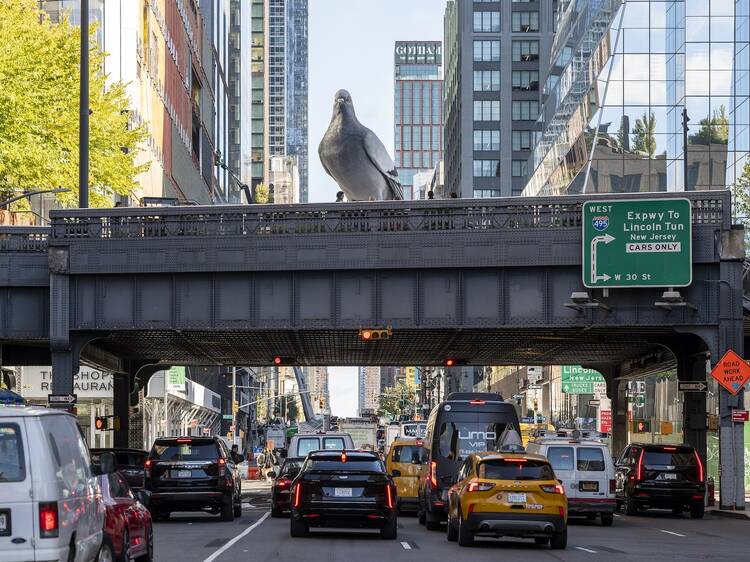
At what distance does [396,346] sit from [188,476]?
1970cm

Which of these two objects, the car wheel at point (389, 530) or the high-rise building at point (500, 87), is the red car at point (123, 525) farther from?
the high-rise building at point (500, 87)

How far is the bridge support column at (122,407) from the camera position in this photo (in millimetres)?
53000

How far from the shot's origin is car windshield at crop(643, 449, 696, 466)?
37062 millimetres

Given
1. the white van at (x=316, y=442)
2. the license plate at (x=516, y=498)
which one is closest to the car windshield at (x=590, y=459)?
the white van at (x=316, y=442)

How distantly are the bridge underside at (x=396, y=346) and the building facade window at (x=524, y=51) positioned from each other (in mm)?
106209

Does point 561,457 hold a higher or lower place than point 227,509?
higher

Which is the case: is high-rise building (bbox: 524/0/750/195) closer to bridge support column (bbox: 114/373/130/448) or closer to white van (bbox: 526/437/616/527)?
bridge support column (bbox: 114/373/130/448)

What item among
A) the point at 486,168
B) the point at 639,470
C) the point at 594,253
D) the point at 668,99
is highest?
the point at 486,168

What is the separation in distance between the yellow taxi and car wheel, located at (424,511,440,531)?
7047 millimetres

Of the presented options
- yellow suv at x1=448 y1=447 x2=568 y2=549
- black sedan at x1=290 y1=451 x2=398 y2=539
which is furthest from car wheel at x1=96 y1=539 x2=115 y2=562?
black sedan at x1=290 y1=451 x2=398 y2=539

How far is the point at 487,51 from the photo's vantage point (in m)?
162

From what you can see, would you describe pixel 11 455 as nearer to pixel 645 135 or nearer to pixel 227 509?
pixel 227 509

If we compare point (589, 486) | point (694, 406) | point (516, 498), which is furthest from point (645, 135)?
point (516, 498)

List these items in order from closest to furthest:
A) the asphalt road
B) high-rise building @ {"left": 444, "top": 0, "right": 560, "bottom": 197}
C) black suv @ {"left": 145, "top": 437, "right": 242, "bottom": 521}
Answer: the asphalt road < black suv @ {"left": 145, "top": 437, "right": 242, "bottom": 521} < high-rise building @ {"left": 444, "top": 0, "right": 560, "bottom": 197}
